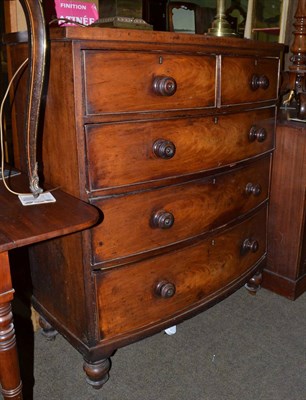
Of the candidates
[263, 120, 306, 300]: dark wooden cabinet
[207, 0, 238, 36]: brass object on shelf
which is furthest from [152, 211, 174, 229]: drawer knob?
[263, 120, 306, 300]: dark wooden cabinet

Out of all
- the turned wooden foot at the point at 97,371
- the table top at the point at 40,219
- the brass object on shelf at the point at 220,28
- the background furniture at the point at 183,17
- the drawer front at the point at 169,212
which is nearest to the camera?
the table top at the point at 40,219

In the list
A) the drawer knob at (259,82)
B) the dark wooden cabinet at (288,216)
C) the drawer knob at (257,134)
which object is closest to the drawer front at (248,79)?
the drawer knob at (259,82)

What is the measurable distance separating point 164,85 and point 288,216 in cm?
104

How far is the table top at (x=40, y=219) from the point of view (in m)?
0.99

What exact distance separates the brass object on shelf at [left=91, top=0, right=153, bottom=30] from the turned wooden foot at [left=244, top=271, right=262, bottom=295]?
125 centimetres

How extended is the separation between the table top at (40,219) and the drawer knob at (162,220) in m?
0.29

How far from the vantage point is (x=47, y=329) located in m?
1.77

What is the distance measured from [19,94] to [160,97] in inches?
19.4

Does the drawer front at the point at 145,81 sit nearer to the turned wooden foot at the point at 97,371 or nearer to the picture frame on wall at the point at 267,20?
the turned wooden foot at the point at 97,371

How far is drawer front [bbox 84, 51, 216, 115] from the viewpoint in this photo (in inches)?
45.5

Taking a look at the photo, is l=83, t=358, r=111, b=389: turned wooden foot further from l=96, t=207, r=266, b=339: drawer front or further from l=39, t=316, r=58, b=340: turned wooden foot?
l=39, t=316, r=58, b=340: turned wooden foot

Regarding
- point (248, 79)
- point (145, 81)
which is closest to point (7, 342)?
point (145, 81)

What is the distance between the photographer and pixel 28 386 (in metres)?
1.54

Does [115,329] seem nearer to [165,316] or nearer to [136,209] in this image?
[165,316]
